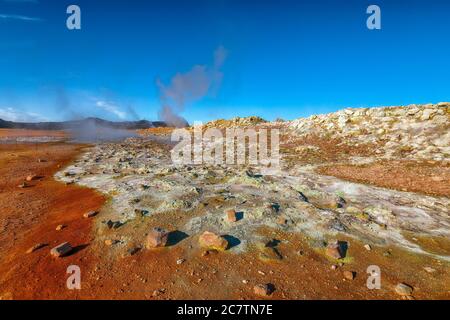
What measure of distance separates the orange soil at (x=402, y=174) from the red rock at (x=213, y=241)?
10.4 m

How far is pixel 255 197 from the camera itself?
471 inches

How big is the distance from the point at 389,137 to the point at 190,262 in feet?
77.2

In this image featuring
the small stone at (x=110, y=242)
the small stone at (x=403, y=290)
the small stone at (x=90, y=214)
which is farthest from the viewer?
the small stone at (x=90, y=214)

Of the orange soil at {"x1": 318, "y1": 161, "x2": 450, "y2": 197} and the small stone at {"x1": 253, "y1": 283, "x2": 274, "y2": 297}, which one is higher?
the orange soil at {"x1": 318, "y1": 161, "x2": 450, "y2": 197}

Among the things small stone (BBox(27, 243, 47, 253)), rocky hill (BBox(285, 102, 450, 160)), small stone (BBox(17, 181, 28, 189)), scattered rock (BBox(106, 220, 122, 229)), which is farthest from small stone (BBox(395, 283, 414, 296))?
small stone (BBox(17, 181, 28, 189))

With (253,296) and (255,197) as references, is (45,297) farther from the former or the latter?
(255,197)

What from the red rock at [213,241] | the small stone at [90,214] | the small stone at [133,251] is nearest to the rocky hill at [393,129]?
the red rock at [213,241]

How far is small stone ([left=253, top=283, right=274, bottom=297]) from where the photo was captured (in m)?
6.37

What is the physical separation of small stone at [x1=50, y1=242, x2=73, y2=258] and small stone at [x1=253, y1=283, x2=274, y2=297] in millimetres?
5173

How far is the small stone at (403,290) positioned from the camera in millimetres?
6482

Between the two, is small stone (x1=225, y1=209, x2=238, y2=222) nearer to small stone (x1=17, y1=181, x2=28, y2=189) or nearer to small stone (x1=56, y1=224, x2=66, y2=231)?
small stone (x1=56, y1=224, x2=66, y2=231)

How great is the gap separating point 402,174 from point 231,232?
41.6ft

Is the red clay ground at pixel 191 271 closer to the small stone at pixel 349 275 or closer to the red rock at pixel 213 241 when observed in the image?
the small stone at pixel 349 275
